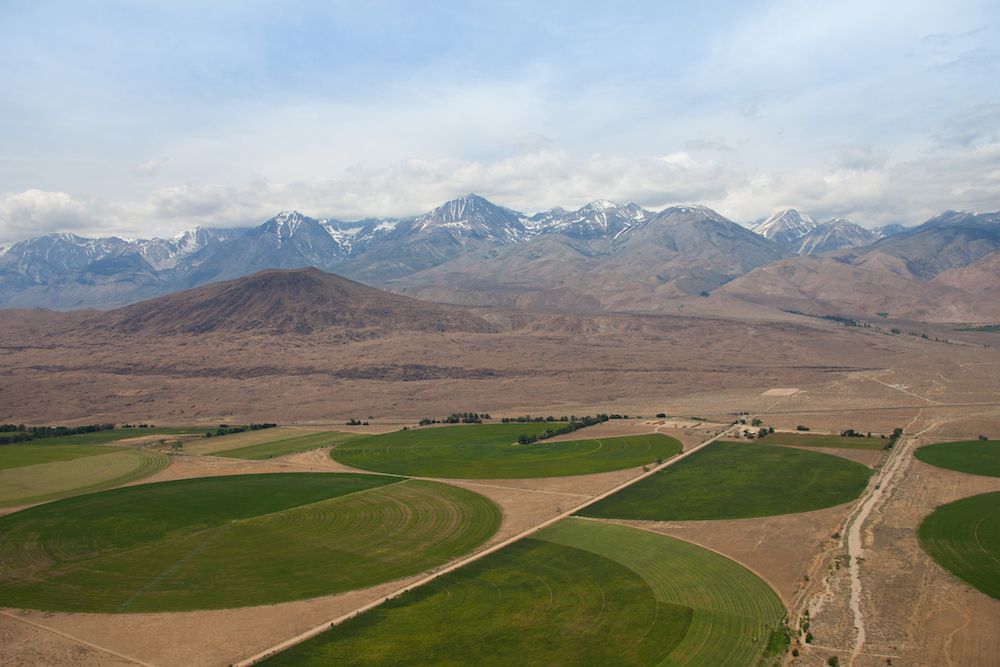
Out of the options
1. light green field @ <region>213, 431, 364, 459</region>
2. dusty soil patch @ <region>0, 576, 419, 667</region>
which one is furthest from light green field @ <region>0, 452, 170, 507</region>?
dusty soil patch @ <region>0, 576, 419, 667</region>

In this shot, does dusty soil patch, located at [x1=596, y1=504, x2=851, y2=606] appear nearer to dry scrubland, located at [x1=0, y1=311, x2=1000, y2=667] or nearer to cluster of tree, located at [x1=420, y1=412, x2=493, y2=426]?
dry scrubland, located at [x1=0, y1=311, x2=1000, y2=667]

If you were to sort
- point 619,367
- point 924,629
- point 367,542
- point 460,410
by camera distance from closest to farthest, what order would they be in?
point 924,629 → point 367,542 → point 460,410 → point 619,367

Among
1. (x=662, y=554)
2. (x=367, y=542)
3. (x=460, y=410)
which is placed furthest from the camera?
(x=460, y=410)

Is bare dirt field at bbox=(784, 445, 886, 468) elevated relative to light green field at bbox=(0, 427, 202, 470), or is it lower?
elevated

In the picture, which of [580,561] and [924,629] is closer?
[924,629]

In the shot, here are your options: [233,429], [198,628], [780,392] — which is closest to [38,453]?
[233,429]

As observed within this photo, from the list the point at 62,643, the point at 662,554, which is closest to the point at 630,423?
the point at 662,554

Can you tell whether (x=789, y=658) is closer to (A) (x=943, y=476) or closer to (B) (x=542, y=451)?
(A) (x=943, y=476)
